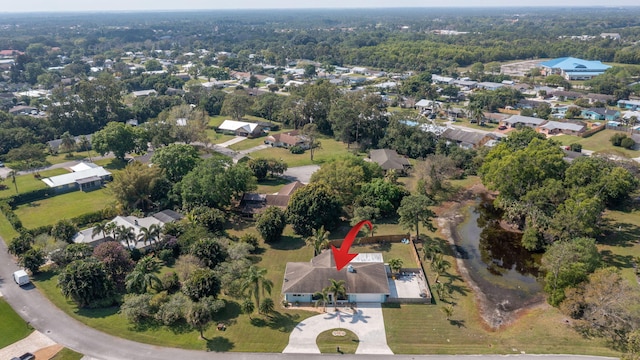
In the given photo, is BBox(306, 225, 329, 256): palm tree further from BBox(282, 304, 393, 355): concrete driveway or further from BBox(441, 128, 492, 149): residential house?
BBox(441, 128, 492, 149): residential house

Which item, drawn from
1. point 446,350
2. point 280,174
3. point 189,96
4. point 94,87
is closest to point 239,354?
point 446,350

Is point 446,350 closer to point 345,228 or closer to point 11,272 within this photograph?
point 345,228

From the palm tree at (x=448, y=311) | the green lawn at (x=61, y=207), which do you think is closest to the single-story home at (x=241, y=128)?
the green lawn at (x=61, y=207)

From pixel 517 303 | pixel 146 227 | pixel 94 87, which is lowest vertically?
pixel 517 303

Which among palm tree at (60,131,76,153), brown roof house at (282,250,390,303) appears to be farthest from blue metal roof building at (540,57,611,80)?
palm tree at (60,131,76,153)

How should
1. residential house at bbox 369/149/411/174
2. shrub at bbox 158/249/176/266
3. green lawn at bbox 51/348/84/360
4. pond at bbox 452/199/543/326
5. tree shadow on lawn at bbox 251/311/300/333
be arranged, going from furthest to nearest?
residential house at bbox 369/149/411/174
shrub at bbox 158/249/176/266
pond at bbox 452/199/543/326
tree shadow on lawn at bbox 251/311/300/333
green lawn at bbox 51/348/84/360

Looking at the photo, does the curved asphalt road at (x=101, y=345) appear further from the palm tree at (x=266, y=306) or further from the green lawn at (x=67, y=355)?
the palm tree at (x=266, y=306)

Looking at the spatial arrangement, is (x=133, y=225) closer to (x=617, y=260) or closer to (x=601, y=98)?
(x=617, y=260)
